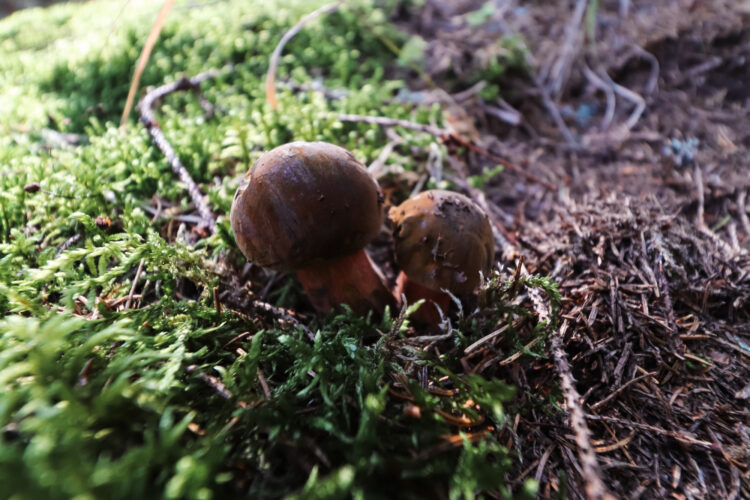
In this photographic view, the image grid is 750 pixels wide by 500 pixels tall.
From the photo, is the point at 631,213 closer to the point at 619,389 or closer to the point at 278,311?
the point at 619,389

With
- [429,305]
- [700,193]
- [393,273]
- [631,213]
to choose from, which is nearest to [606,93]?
[700,193]

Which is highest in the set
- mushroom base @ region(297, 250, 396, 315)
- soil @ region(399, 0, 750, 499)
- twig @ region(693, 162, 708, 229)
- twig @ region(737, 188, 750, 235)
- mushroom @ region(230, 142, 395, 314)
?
mushroom @ region(230, 142, 395, 314)

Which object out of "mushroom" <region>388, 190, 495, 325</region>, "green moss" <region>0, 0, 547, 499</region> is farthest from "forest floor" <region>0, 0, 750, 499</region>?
"mushroom" <region>388, 190, 495, 325</region>

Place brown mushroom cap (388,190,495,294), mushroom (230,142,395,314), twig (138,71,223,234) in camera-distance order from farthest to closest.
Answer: twig (138,71,223,234) → brown mushroom cap (388,190,495,294) → mushroom (230,142,395,314)

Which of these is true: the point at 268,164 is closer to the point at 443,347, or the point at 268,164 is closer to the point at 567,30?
the point at 443,347

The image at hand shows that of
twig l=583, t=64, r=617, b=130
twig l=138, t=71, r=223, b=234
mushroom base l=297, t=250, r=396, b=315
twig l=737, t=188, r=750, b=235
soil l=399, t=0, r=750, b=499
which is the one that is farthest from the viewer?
twig l=583, t=64, r=617, b=130

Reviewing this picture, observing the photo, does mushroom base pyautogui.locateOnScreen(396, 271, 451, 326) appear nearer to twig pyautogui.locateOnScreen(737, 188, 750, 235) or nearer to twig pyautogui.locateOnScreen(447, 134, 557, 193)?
twig pyautogui.locateOnScreen(447, 134, 557, 193)

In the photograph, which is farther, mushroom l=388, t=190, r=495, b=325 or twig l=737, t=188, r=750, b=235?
twig l=737, t=188, r=750, b=235

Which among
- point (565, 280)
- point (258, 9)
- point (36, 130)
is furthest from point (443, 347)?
point (258, 9)
